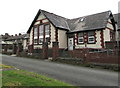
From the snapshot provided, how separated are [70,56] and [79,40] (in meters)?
8.16

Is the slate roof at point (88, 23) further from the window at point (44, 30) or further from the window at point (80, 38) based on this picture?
the window at point (44, 30)

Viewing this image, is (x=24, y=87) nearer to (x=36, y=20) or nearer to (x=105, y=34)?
(x=105, y=34)

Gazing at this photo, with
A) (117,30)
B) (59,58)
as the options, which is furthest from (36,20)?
(117,30)

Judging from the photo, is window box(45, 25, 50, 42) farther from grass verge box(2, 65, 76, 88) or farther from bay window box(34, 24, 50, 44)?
grass verge box(2, 65, 76, 88)

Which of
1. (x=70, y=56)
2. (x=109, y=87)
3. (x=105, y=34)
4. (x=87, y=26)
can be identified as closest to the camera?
(x=109, y=87)

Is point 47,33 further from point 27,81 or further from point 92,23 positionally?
point 27,81

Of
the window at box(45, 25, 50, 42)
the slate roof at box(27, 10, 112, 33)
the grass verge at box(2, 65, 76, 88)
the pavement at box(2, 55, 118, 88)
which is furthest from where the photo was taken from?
the window at box(45, 25, 50, 42)

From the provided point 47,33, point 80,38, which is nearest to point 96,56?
point 80,38

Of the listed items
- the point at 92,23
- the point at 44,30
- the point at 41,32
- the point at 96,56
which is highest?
the point at 92,23

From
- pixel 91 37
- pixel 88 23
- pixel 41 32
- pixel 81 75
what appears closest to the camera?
pixel 81 75

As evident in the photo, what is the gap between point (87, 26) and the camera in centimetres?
2373

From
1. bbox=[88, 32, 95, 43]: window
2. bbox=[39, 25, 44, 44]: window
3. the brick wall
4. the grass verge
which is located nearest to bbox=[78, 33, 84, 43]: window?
bbox=[88, 32, 95, 43]: window

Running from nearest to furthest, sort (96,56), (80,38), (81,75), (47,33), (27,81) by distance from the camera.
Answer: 1. (27,81)
2. (81,75)
3. (96,56)
4. (80,38)
5. (47,33)

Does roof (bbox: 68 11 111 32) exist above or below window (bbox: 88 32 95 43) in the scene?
above
